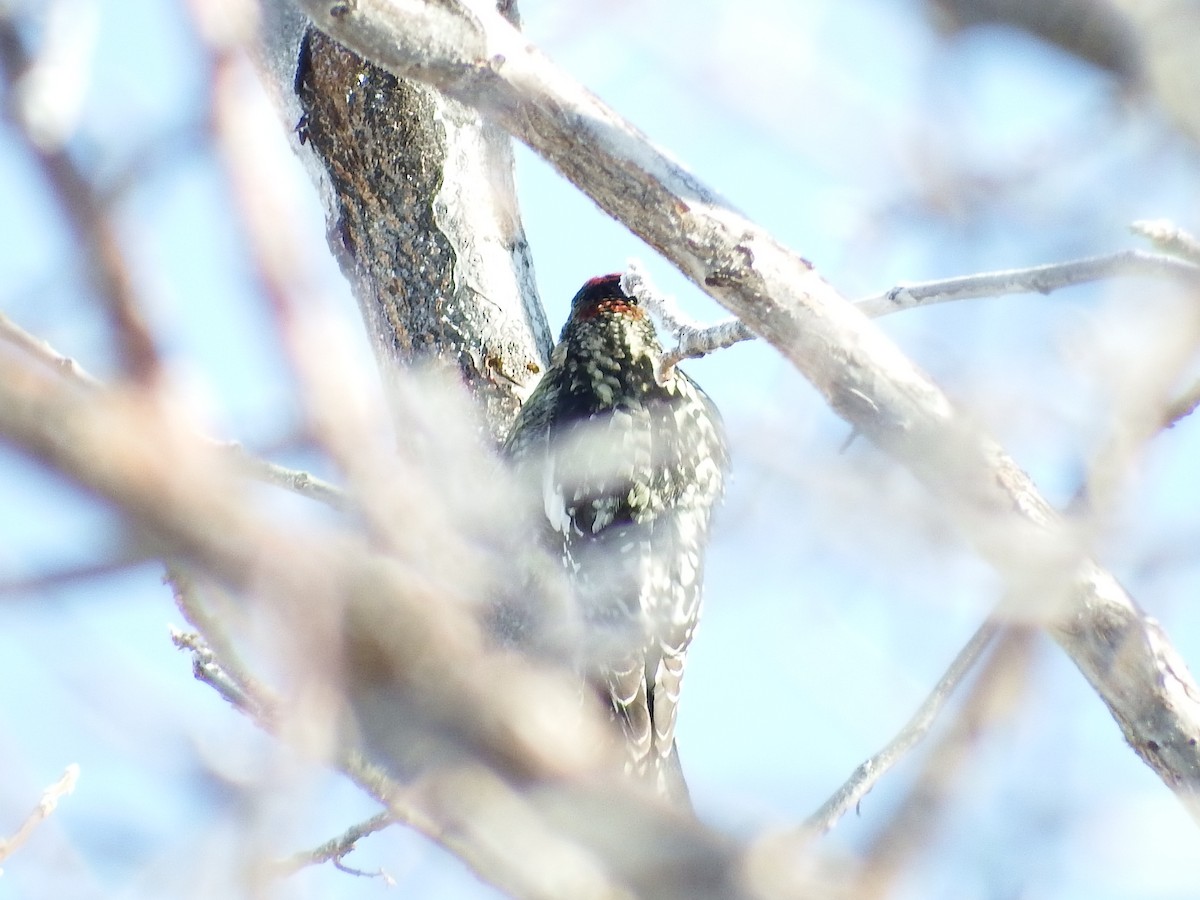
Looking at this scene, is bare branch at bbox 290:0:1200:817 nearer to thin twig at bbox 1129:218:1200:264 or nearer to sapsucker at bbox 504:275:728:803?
thin twig at bbox 1129:218:1200:264

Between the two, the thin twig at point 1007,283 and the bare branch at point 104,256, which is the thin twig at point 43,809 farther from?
the thin twig at point 1007,283

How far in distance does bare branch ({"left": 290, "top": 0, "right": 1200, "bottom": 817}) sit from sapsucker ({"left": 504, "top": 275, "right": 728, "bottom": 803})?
4.09 ft

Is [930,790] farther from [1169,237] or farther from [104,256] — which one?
[1169,237]

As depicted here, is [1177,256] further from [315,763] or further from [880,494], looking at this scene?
[315,763]

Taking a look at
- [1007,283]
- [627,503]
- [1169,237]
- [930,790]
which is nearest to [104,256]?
[930,790]

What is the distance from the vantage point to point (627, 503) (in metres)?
4.00

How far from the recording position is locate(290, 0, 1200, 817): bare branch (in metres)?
2.31

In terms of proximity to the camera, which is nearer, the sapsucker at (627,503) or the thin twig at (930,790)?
the thin twig at (930,790)

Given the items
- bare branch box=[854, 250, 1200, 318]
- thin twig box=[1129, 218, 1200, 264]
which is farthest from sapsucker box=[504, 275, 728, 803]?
thin twig box=[1129, 218, 1200, 264]

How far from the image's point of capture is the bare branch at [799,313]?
2.31m

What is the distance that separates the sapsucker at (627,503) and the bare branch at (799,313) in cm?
125

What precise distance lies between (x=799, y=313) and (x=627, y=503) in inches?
62.8

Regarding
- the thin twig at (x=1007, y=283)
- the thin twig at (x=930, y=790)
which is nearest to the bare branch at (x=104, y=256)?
the thin twig at (x=930, y=790)

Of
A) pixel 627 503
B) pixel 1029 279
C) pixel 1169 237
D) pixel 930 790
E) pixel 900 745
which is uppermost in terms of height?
pixel 627 503
